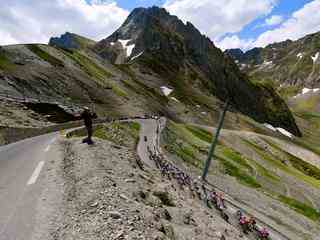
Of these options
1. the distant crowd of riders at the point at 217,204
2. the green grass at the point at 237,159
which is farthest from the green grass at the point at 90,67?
the distant crowd of riders at the point at 217,204

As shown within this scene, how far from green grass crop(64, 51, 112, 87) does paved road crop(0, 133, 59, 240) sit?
11585 centimetres

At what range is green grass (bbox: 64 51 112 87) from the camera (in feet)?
464

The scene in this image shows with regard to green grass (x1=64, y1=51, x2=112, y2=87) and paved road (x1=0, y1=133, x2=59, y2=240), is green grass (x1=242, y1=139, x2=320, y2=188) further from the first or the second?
paved road (x1=0, y1=133, x2=59, y2=240)

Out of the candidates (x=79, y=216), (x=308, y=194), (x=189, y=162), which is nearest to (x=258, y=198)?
(x=189, y=162)

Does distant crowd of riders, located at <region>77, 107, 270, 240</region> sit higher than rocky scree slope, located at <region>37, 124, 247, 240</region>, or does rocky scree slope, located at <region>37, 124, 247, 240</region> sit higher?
rocky scree slope, located at <region>37, 124, 247, 240</region>

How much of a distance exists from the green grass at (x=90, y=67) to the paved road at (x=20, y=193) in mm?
115846

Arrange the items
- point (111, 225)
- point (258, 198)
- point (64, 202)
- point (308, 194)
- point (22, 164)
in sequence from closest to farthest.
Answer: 1. point (111, 225)
2. point (64, 202)
3. point (22, 164)
4. point (258, 198)
5. point (308, 194)

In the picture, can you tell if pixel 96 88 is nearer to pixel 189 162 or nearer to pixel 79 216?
pixel 189 162

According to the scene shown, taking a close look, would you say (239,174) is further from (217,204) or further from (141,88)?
(141,88)

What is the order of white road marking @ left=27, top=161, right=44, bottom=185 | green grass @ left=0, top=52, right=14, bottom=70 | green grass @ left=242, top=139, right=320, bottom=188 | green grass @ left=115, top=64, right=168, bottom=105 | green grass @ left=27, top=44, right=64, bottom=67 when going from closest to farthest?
white road marking @ left=27, top=161, right=44, bottom=185
green grass @ left=242, top=139, right=320, bottom=188
green grass @ left=0, top=52, right=14, bottom=70
green grass @ left=27, top=44, right=64, bottom=67
green grass @ left=115, top=64, right=168, bottom=105

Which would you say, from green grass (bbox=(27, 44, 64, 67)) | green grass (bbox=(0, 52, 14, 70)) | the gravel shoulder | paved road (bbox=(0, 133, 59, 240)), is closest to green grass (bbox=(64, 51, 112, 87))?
green grass (bbox=(27, 44, 64, 67))

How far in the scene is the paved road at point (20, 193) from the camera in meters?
12.1

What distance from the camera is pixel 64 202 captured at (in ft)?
47.7

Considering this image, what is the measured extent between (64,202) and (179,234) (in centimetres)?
429
